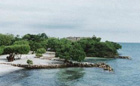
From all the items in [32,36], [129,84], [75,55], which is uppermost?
[32,36]

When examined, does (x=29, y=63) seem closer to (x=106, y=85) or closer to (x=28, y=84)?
(x=28, y=84)

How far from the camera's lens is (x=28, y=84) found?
50719mm

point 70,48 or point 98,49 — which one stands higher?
point 70,48

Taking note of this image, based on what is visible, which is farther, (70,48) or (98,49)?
(98,49)

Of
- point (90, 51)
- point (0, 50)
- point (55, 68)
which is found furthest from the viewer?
point (90, 51)

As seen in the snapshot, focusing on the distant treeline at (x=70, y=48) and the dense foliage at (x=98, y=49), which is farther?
the dense foliage at (x=98, y=49)

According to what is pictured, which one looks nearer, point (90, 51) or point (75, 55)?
point (75, 55)

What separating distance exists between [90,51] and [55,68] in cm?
5404

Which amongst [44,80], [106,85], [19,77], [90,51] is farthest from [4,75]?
[90,51]

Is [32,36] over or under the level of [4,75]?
over

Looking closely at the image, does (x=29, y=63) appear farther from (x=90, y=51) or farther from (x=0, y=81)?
(x=90, y=51)

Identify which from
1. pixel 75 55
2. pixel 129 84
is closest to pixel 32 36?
pixel 75 55

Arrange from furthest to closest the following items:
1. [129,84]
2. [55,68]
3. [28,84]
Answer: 1. [55,68]
2. [129,84]
3. [28,84]

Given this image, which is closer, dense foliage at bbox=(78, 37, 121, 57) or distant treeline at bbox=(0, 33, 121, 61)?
distant treeline at bbox=(0, 33, 121, 61)
